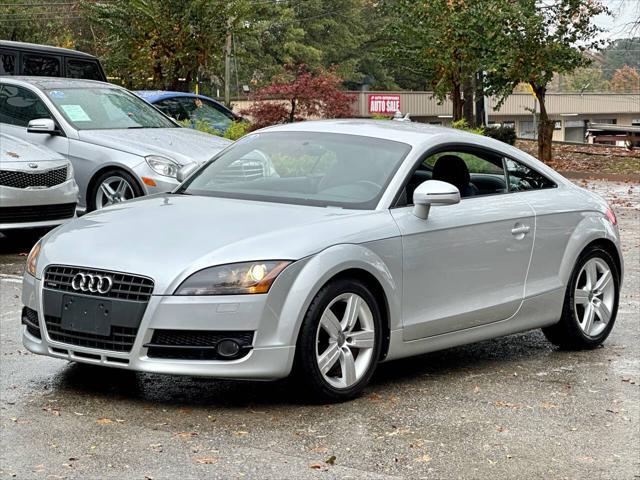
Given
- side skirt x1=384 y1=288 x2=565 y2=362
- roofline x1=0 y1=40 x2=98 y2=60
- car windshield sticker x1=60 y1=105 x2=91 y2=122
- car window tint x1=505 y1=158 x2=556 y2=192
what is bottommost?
side skirt x1=384 y1=288 x2=565 y2=362

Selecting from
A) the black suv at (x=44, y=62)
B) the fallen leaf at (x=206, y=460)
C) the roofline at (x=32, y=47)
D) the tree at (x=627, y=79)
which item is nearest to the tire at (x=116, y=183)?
the black suv at (x=44, y=62)

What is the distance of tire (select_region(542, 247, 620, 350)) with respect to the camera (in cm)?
830

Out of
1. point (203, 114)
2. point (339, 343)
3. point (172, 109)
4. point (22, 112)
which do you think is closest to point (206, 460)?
point (339, 343)

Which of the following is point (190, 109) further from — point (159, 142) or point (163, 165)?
point (163, 165)

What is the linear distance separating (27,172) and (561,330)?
6.15 meters

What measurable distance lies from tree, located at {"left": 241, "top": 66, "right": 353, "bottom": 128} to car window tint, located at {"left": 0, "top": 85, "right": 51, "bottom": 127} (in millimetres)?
8402

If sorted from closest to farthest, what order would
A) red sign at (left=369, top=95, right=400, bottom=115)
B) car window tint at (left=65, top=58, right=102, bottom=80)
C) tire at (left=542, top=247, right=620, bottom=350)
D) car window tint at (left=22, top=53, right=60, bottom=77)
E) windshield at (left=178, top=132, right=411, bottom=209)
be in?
windshield at (left=178, top=132, right=411, bottom=209) < tire at (left=542, top=247, right=620, bottom=350) < car window tint at (left=22, top=53, right=60, bottom=77) < car window tint at (left=65, top=58, right=102, bottom=80) < red sign at (left=369, top=95, right=400, bottom=115)

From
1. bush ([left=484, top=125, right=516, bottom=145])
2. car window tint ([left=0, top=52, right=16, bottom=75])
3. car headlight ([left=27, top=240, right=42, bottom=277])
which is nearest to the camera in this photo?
car headlight ([left=27, top=240, right=42, bottom=277])

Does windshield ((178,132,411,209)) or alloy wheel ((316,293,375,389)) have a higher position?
windshield ((178,132,411,209))

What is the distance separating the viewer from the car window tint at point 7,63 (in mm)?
18203

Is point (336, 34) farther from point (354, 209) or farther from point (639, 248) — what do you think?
point (354, 209)

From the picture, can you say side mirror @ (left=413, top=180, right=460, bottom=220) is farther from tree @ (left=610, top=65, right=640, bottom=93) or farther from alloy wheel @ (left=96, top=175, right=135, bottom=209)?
tree @ (left=610, top=65, right=640, bottom=93)

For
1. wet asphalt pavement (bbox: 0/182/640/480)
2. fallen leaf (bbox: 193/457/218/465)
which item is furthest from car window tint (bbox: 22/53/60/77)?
fallen leaf (bbox: 193/457/218/465)

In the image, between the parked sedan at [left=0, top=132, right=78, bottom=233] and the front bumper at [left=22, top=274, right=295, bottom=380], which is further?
the parked sedan at [left=0, top=132, right=78, bottom=233]
